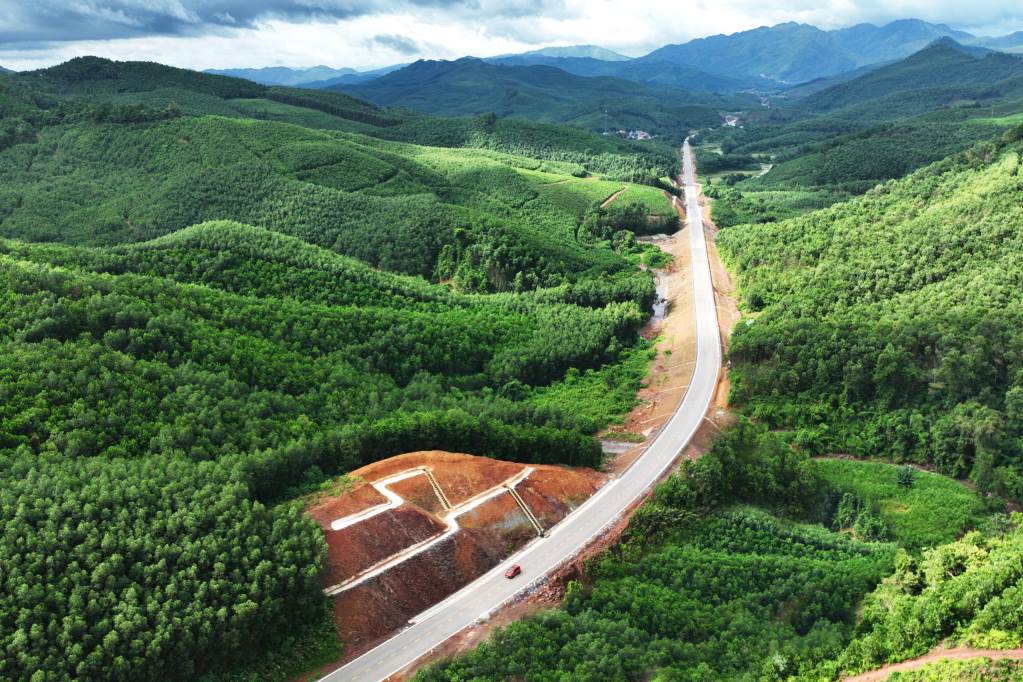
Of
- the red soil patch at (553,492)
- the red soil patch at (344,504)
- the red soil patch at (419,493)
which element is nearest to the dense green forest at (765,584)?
the red soil patch at (553,492)

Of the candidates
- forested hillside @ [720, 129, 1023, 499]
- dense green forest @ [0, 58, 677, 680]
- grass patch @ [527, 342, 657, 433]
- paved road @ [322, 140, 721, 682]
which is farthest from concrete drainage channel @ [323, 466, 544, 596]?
forested hillside @ [720, 129, 1023, 499]

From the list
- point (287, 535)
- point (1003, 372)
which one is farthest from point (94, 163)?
point (1003, 372)

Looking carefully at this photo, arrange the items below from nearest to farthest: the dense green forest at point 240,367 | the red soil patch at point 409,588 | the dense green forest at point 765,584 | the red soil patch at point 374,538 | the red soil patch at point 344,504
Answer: the dense green forest at point 765,584 → the dense green forest at point 240,367 → the red soil patch at point 409,588 → the red soil patch at point 374,538 → the red soil patch at point 344,504

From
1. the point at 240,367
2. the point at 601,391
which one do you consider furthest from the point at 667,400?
the point at 240,367

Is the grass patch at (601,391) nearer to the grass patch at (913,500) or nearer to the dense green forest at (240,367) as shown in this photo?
the dense green forest at (240,367)

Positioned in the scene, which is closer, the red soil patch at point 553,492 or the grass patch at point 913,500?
the red soil patch at point 553,492

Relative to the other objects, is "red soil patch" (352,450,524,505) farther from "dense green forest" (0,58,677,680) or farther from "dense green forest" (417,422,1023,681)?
"dense green forest" (417,422,1023,681)
